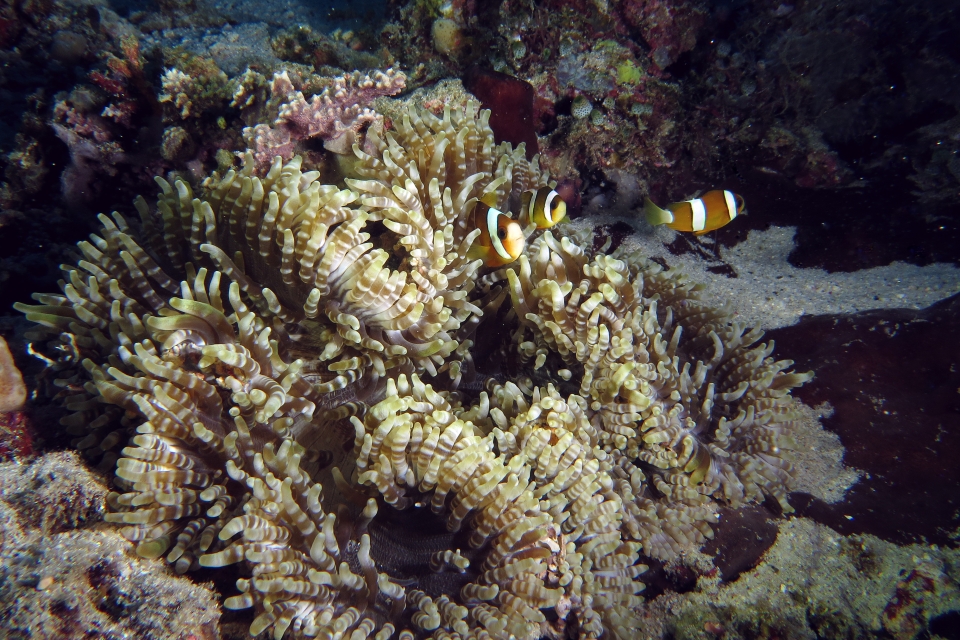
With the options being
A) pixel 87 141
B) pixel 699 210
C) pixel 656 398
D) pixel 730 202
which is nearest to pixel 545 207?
pixel 656 398

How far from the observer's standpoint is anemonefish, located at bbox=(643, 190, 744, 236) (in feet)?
12.8

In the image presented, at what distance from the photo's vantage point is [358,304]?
2533 mm

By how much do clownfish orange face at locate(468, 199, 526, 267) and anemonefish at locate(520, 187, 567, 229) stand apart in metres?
0.33

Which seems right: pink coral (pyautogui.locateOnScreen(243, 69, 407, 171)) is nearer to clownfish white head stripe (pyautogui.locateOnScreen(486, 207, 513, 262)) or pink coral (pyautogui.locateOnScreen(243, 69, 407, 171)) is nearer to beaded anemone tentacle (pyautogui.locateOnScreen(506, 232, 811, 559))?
clownfish white head stripe (pyautogui.locateOnScreen(486, 207, 513, 262))

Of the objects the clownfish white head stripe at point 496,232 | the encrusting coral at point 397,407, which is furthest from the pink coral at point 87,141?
the clownfish white head stripe at point 496,232

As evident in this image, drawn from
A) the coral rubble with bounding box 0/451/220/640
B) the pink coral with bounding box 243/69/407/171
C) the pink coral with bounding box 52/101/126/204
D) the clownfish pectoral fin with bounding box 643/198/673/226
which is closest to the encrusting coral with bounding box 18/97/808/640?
the coral rubble with bounding box 0/451/220/640

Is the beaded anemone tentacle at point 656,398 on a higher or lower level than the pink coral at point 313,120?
lower

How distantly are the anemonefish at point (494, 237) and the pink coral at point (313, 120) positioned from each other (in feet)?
3.52

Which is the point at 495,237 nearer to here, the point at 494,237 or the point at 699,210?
the point at 494,237

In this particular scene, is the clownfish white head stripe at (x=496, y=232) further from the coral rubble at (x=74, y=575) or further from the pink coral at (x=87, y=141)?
the pink coral at (x=87, y=141)

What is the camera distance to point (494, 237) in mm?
2834

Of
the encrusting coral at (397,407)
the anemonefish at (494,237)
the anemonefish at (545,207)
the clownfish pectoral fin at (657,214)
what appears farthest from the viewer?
the clownfish pectoral fin at (657,214)

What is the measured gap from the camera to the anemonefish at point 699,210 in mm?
3889

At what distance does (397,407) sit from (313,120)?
6.84 ft
